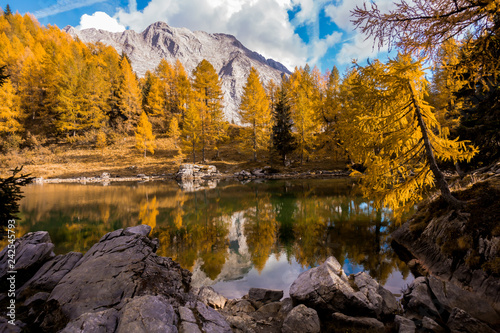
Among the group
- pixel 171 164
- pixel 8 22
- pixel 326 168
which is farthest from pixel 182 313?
pixel 8 22

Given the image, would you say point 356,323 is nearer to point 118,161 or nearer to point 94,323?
point 94,323

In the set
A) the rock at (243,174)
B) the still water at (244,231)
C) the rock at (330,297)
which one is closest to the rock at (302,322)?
the rock at (330,297)

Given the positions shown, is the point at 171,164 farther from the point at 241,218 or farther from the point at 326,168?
the point at 241,218

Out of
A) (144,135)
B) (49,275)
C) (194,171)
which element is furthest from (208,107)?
(49,275)

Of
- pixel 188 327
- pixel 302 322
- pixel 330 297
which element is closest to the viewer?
pixel 188 327

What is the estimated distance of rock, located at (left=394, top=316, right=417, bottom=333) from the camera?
162 inches

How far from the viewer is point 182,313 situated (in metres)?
4.16

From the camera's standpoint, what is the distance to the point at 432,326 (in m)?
4.19

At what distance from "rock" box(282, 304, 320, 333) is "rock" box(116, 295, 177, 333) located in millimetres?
2346

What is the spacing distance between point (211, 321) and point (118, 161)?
1812 inches

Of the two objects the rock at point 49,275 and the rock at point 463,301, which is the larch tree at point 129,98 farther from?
the rock at point 463,301

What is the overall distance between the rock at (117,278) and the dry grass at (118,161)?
31.6m

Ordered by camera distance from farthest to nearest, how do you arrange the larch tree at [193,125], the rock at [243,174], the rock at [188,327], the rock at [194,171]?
the larch tree at [193,125] < the rock at [194,171] < the rock at [243,174] < the rock at [188,327]

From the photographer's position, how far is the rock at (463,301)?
4462 millimetres
